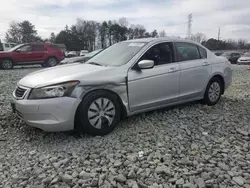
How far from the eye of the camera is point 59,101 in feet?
10.0

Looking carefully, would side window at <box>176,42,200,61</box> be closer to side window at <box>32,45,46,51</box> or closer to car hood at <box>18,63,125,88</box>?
car hood at <box>18,63,125,88</box>

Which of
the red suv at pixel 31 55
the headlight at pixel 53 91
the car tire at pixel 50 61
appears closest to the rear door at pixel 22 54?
the red suv at pixel 31 55

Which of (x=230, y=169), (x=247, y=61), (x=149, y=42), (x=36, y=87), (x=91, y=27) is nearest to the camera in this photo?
(x=230, y=169)

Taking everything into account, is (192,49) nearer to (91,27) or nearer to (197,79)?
(197,79)

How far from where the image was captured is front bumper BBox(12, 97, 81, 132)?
3059 millimetres

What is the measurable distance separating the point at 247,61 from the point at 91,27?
49.5 m

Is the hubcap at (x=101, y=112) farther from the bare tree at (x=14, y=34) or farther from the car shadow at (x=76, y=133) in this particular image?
the bare tree at (x=14, y=34)

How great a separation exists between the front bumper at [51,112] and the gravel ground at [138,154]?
12.4 inches

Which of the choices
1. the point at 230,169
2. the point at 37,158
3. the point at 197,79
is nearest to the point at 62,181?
the point at 37,158

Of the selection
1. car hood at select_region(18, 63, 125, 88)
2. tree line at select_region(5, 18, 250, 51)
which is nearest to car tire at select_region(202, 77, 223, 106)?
car hood at select_region(18, 63, 125, 88)

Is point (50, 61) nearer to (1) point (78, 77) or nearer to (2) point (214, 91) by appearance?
(2) point (214, 91)

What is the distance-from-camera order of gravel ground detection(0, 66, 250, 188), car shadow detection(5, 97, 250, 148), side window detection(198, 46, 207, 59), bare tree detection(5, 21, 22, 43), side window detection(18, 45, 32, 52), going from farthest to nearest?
bare tree detection(5, 21, 22, 43)
side window detection(18, 45, 32, 52)
side window detection(198, 46, 207, 59)
car shadow detection(5, 97, 250, 148)
gravel ground detection(0, 66, 250, 188)

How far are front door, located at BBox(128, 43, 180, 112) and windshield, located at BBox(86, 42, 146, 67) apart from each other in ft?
0.72

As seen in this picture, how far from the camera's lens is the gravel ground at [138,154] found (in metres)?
2.45
